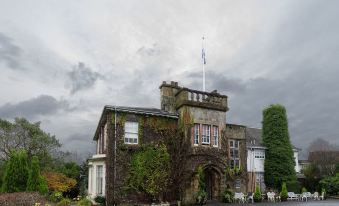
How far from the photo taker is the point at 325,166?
184ft

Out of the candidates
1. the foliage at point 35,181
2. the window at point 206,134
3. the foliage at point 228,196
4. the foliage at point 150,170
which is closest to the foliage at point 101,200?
the foliage at point 150,170

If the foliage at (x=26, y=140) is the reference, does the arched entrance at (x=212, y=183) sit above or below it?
below

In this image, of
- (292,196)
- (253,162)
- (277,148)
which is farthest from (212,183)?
(277,148)

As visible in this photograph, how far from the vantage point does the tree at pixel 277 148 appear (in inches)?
1494

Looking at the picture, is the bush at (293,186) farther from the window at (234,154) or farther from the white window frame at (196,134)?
the white window frame at (196,134)

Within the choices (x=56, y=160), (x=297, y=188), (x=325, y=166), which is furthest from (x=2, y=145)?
(x=325, y=166)

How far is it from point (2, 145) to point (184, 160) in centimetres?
2040

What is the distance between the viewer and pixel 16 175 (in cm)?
2478

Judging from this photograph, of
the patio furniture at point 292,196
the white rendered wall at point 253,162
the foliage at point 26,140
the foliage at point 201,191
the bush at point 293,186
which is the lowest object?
the patio furniture at point 292,196

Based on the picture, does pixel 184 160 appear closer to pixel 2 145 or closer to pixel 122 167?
pixel 122 167

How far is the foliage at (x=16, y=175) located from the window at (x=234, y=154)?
17.6 meters

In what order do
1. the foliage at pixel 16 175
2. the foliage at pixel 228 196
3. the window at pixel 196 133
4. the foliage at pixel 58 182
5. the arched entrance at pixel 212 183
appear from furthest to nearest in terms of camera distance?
1. the foliage at pixel 58 182
2. the arched entrance at pixel 212 183
3. the foliage at pixel 228 196
4. the window at pixel 196 133
5. the foliage at pixel 16 175

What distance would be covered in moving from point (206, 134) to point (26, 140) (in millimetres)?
20187

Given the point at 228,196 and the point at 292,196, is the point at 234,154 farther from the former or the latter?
the point at 292,196
